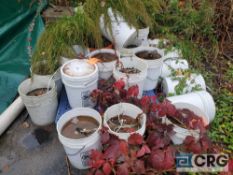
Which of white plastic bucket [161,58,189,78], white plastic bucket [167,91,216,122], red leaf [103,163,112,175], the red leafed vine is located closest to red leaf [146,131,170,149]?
the red leafed vine

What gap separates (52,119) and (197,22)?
7.26 ft

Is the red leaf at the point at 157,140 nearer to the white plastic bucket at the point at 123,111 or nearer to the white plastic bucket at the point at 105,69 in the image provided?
the white plastic bucket at the point at 123,111

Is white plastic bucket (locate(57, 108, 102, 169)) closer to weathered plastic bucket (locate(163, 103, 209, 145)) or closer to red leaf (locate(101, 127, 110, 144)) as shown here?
red leaf (locate(101, 127, 110, 144))

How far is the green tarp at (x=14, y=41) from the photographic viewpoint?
2.76 meters

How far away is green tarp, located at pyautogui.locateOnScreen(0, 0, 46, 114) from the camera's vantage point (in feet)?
9.04

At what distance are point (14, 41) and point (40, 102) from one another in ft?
3.86

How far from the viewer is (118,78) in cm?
228

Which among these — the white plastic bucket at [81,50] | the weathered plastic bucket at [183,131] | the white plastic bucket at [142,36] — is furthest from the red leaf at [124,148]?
the white plastic bucket at [142,36]

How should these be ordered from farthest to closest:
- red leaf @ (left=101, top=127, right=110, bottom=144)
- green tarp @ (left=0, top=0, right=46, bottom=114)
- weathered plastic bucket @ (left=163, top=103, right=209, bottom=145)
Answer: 1. green tarp @ (left=0, top=0, right=46, bottom=114)
2. weathered plastic bucket @ (left=163, top=103, right=209, bottom=145)
3. red leaf @ (left=101, top=127, right=110, bottom=144)

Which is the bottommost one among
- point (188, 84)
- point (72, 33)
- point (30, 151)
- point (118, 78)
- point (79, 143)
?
point (30, 151)

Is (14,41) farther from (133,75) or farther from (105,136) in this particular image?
(105,136)

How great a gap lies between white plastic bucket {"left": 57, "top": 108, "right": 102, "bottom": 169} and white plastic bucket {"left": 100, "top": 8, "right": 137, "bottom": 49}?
40.3 inches

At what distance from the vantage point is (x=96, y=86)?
2.27 m

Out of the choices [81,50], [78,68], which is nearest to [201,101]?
[78,68]
